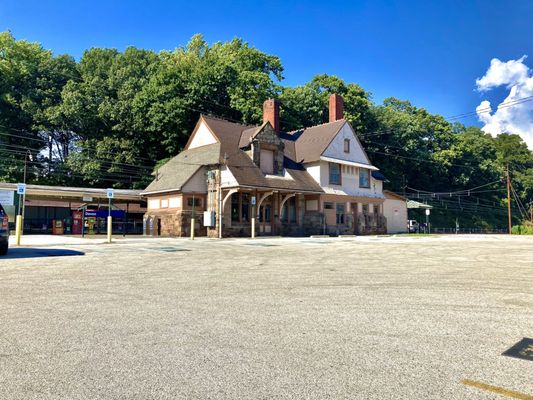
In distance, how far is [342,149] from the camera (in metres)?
40.7

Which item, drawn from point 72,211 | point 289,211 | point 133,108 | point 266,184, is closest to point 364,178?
point 289,211

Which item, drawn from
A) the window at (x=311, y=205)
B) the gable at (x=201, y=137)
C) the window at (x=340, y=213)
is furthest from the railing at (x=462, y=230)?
the gable at (x=201, y=137)

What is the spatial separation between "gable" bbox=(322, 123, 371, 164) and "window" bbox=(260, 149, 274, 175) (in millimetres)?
5426

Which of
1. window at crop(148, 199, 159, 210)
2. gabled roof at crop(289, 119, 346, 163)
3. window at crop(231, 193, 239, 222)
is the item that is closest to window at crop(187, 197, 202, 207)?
window at crop(231, 193, 239, 222)

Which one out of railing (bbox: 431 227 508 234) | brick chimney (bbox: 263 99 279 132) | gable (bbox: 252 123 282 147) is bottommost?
railing (bbox: 431 227 508 234)

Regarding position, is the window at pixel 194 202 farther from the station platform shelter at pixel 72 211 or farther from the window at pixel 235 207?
the station platform shelter at pixel 72 211

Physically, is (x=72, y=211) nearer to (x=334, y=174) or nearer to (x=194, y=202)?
(x=194, y=202)

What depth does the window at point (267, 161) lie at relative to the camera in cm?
3509

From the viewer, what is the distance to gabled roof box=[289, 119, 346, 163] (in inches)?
1526

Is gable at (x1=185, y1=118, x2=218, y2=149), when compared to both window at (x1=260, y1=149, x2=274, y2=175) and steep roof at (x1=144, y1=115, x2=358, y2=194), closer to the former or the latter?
steep roof at (x1=144, y1=115, x2=358, y2=194)

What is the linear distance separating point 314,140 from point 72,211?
23041 millimetres

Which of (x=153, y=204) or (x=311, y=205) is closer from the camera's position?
(x=153, y=204)

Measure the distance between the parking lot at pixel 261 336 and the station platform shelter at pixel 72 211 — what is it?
1028 inches

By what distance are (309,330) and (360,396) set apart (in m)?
1.98
